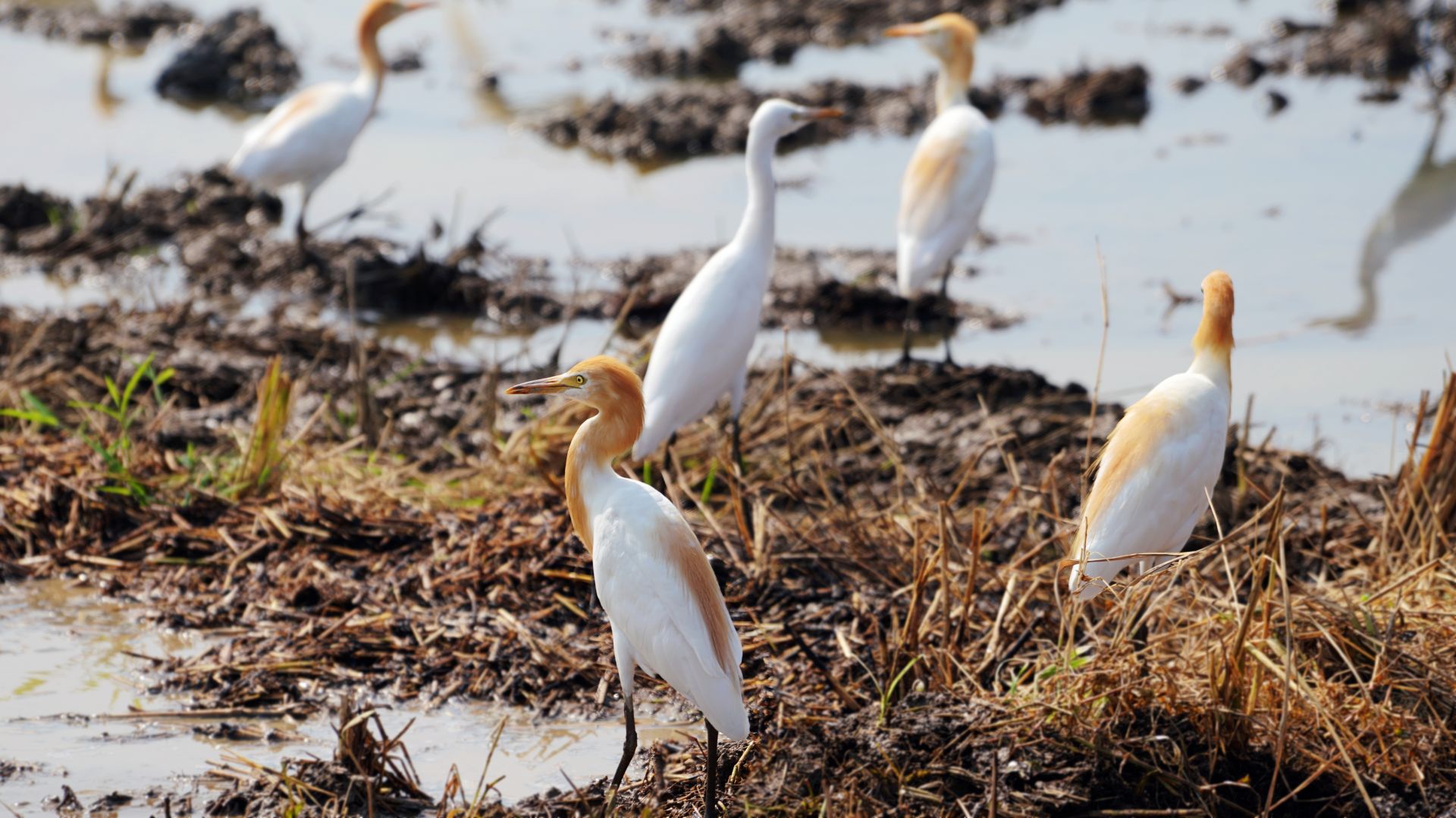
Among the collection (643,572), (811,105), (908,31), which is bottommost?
(811,105)

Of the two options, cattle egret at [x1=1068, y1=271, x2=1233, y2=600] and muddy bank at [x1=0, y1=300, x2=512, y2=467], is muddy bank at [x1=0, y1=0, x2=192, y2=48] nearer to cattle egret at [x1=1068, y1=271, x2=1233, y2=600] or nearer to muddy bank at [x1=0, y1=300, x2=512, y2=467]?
muddy bank at [x1=0, y1=300, x2=512, y2=467]

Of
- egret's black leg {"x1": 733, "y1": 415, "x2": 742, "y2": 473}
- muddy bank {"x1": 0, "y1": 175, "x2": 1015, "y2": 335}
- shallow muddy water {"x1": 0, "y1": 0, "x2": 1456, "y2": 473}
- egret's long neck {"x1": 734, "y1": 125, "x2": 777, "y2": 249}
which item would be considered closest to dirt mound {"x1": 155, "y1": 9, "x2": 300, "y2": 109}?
shallow muddy water {"x1": 0, "y1": 0, "x2": 1456, "y2": 473}

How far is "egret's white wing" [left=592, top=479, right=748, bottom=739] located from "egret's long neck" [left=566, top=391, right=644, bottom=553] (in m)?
0.06

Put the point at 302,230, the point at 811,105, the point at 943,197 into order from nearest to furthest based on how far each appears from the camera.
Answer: the point at 943,197 → the point at 302,230 → the point at 811,105

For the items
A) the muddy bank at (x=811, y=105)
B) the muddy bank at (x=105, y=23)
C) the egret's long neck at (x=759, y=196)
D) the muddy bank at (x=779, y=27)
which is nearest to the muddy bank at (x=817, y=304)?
the egret's long neck at (x=759, y=196)

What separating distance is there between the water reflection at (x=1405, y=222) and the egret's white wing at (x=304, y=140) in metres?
5.53

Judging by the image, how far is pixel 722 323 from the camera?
17.6ft

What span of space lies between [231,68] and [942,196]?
931cm

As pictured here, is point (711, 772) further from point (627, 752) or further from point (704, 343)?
point (704, 343)

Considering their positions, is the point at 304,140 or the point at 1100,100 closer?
the point at 304,140

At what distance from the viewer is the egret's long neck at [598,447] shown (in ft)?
11.2

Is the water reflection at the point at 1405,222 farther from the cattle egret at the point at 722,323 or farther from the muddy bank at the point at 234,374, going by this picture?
the muddy bank at the point at 234,374

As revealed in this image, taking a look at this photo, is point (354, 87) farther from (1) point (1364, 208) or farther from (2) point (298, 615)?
(1) point (1364, 208)

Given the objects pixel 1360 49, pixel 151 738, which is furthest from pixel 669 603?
pixel 1360 49
